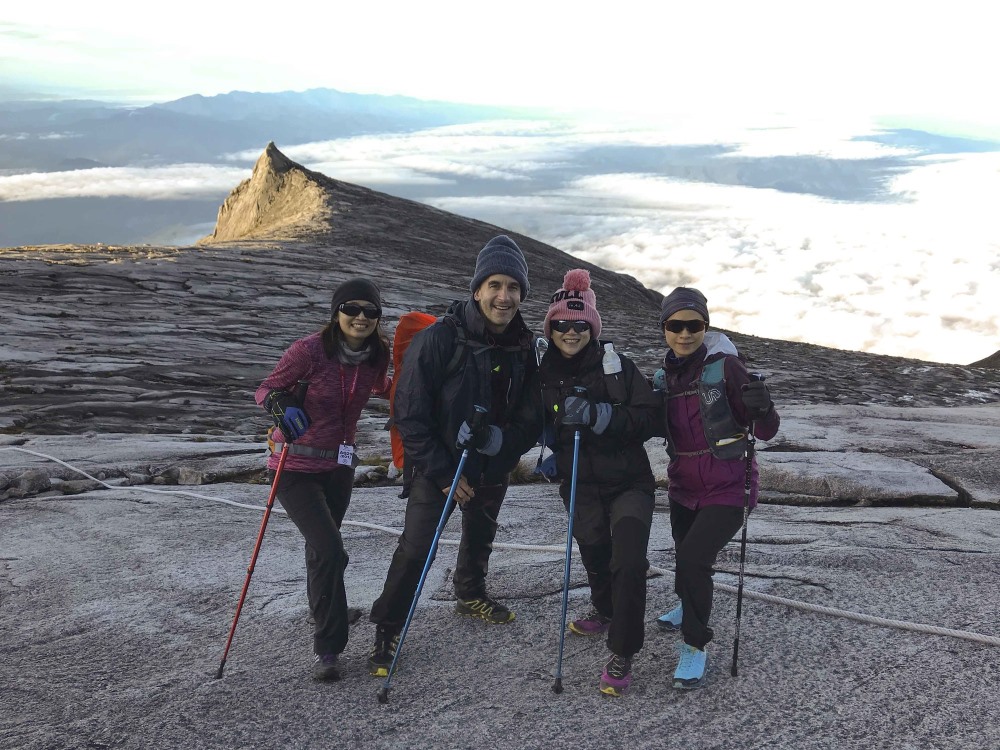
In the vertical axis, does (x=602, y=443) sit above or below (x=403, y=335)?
below

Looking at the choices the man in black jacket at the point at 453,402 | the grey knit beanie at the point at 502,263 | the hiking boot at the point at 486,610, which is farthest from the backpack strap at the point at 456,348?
the hiking boot at the point at 486,610

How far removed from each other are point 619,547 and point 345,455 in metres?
2.05

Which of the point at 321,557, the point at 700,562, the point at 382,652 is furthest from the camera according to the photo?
the point at 382,652

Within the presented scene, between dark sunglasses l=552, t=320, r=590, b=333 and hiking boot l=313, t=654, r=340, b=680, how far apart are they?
8.97 feet

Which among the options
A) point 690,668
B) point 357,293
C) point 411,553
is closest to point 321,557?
point 411,553

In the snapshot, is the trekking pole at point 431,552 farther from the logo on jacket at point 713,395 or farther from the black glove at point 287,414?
the logo on jacket at point 713,395

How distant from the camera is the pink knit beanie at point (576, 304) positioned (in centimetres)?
592

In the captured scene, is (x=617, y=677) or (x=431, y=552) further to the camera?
(x=431, y=552)

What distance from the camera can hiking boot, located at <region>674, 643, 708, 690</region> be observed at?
5.76m

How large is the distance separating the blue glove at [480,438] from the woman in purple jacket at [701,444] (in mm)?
1138

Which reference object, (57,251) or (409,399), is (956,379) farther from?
(57,251)

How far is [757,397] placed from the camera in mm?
5465

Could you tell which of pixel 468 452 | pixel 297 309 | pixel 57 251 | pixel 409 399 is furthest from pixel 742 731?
pixel 57 251

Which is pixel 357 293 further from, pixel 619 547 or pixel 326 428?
pixel 619 547
